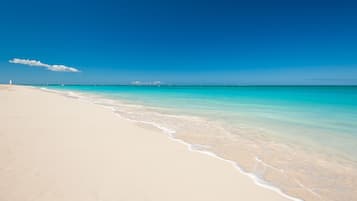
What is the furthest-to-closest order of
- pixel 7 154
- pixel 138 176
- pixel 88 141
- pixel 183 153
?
pixel 88 141, pixel 183 153, pixel 7 154, pixel 138 176

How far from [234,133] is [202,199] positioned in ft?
14.7

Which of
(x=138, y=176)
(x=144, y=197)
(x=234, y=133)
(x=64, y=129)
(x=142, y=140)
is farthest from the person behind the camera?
(x=234, y=133)

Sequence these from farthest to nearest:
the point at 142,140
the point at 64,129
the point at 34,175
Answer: the point at 64,129 → the point at 142,140 → the point at 34,175

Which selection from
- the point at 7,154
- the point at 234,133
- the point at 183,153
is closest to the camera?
the point at 7,154

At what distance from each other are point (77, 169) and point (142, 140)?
6.85 ft

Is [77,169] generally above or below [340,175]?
above

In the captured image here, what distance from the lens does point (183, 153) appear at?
173 inches

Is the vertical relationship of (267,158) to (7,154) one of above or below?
below

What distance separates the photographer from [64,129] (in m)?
5.88

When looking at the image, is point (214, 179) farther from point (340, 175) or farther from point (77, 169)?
point (340, 175)

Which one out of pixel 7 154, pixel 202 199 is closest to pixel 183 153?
pixel 202 199

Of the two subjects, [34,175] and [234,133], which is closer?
[34,175]

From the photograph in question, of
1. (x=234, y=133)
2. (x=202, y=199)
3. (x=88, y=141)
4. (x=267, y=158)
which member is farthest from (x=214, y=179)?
(x=234, y=133)

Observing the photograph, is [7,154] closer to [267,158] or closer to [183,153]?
[183,153]
